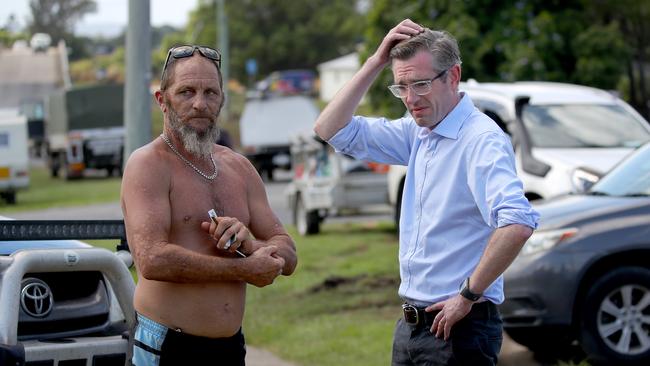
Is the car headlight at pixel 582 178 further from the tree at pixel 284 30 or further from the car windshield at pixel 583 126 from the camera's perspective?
the tree at pixel 284 30

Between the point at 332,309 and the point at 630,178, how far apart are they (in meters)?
3.07

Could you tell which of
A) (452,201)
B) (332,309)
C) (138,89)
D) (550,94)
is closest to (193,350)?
(452,201)

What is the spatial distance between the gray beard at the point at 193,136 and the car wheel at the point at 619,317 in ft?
14.3

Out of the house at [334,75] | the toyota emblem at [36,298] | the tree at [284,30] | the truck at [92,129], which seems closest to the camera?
the toyota emblem at [36,298]

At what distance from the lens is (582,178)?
11062 mm

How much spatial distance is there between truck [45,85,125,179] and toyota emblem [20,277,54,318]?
1267 inches

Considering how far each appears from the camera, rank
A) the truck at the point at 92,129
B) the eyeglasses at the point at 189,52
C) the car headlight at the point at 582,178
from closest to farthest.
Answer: the eyeglasses at the point at 189,52
the car headlight at the point at 582,178
the truck at the point at 92,129

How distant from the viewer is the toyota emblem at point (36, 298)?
4.97 metres

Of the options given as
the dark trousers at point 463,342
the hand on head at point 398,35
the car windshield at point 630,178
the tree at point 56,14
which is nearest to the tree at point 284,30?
the tree at point 56,14

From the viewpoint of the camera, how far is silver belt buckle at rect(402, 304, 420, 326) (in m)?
4.29

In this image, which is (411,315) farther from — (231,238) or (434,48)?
(434,48)

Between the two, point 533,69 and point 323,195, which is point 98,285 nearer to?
point 323,195

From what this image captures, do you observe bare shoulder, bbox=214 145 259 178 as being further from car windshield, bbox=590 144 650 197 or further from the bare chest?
car windshield, bbox=590 144 650 197

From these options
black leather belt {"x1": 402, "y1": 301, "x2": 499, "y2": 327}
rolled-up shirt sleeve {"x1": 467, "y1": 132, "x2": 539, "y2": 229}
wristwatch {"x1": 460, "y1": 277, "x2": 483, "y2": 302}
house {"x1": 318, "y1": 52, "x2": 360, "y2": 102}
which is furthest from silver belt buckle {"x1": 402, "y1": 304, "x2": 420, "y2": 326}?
house {"x1": 318, "y1": 52, "x2": 360, "y2": 102}
